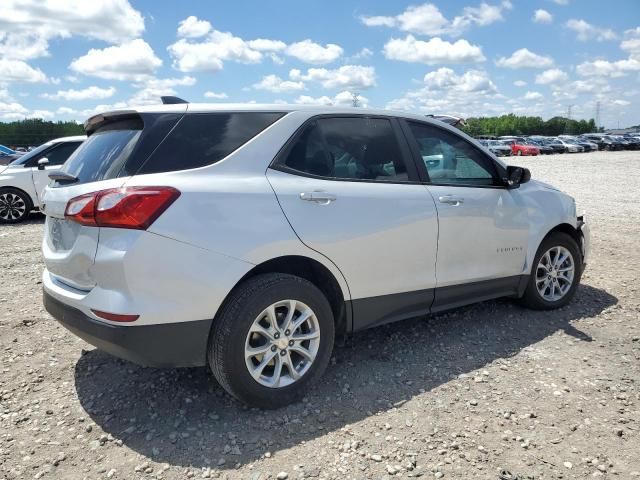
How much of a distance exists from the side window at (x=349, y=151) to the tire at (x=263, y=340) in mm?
756

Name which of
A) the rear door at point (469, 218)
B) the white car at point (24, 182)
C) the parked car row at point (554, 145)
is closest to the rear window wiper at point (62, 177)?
the rear door at point (469, 218)

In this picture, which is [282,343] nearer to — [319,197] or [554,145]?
[319,197]

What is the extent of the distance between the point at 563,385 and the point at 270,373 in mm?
1948

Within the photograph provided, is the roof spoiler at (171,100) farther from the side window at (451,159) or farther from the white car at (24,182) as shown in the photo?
the white car at (24,182)

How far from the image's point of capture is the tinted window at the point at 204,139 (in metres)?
2.81

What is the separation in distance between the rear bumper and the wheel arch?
0.43 metres

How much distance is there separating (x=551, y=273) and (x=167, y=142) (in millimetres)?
3631

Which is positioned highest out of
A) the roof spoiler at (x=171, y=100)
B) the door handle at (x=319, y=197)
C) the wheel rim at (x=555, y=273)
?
A: the roof spoiler at (x=171, y=100)

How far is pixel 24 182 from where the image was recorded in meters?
10.3

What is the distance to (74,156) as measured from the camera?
3.40 meters

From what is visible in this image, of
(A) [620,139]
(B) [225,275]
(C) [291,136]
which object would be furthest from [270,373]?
(A) [620,139]

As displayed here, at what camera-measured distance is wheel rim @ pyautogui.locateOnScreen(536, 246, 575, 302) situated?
4.67m

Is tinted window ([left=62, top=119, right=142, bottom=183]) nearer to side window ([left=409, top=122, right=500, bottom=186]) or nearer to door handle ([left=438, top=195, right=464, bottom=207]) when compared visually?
side window ([left=409, top=122, right=500, bottom=186])

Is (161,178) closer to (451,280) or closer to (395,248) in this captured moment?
(395,248)
